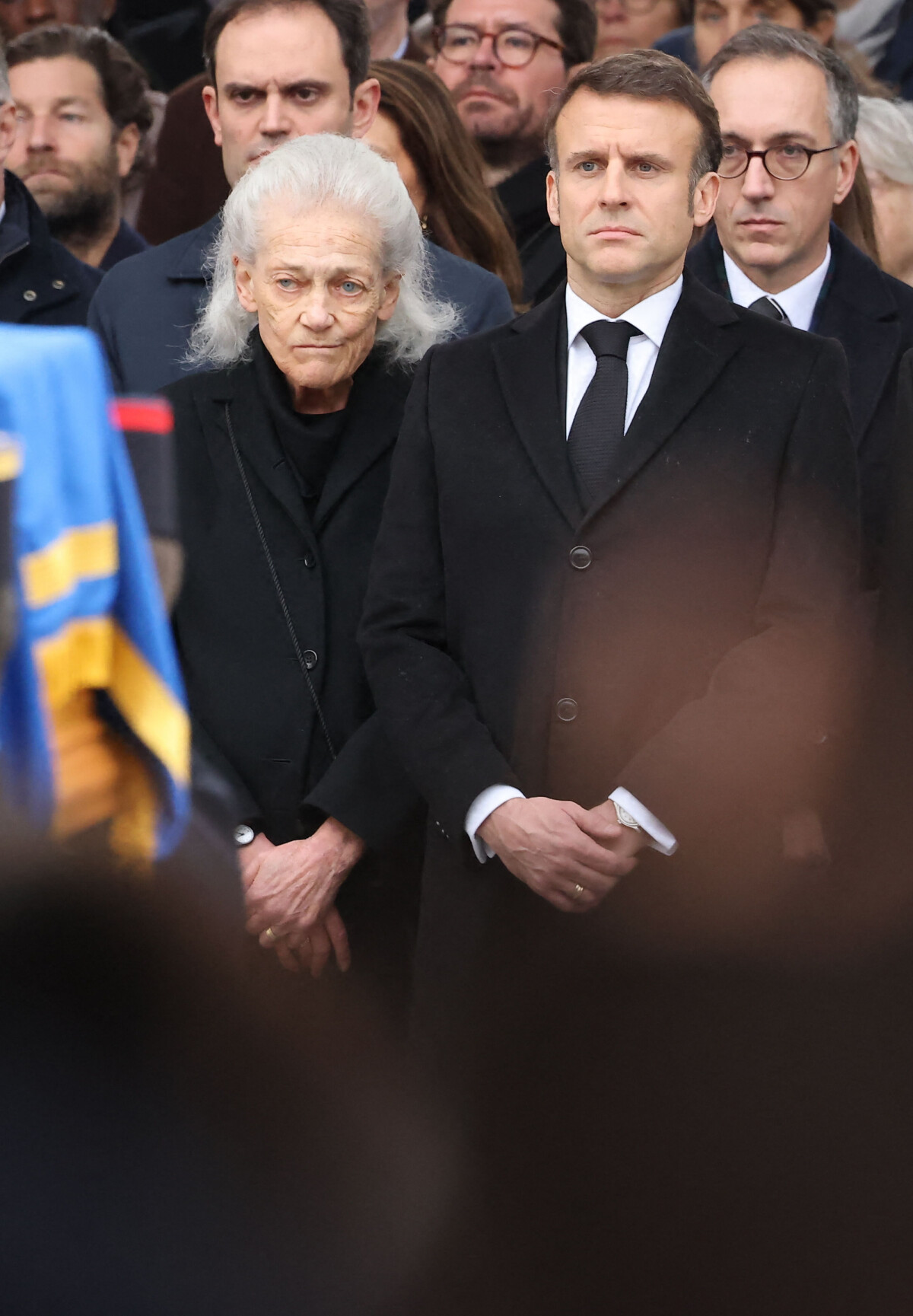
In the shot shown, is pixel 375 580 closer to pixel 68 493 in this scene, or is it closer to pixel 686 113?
pixel 686 113

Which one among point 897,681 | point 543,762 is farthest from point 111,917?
point 897,681

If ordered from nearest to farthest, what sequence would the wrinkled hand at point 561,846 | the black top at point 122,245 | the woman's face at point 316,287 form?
the wrinkled hand at point 561,846
the woman's face at point 316,287
the black top at point 122,245

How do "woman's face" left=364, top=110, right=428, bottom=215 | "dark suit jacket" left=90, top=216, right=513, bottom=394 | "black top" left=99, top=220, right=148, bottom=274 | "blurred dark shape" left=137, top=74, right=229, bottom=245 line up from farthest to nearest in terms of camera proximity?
"blurred dark shape" left=137, top=74, right=229, bottom=245
"black top" left=99, top=220, right=148, bottom=274
"woman's face" left=364, top=110, right=428, bottom=215
"dark suit jacket" left=90, top=216, right=513, bottom=394

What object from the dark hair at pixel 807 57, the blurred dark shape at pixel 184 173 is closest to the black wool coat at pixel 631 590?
the dark hair at pixel 807 57

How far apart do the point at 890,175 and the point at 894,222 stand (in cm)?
11

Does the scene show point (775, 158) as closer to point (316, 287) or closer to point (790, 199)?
point (790, 199)

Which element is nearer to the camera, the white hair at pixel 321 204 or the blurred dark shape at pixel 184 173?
the white hair at pixel 321 204

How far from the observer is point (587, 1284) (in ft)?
9.09

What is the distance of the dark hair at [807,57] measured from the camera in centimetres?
333

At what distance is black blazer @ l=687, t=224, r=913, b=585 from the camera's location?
301cm

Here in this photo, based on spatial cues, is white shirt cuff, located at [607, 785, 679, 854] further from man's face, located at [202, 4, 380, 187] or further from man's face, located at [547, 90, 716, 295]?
man's face, located at [202, 4, 380, 187]

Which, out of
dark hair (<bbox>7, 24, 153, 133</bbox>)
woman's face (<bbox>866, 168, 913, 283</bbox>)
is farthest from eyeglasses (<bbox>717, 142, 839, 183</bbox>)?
dark hair (<bbox>7, 24, 153, 133</bbox>)

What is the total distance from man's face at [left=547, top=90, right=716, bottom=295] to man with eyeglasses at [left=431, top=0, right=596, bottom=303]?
69.1 inches

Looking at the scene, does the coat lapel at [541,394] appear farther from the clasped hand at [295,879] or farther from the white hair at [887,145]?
the white hair at [887,145]
